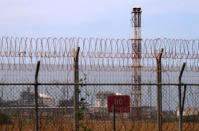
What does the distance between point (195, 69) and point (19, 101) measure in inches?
145

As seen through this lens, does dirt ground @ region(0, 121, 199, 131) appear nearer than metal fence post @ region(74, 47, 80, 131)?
No

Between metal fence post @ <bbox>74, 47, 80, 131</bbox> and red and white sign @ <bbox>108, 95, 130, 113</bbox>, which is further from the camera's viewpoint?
red and white sign @ <bbox>108, 95, 130, 113</bbox>

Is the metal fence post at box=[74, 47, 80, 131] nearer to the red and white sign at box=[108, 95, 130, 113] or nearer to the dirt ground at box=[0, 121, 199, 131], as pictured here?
the dirt ground at box=[0, 121, 199, 131]

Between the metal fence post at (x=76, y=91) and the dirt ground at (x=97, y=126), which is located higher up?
the metal fence post at (x=76, y=91)

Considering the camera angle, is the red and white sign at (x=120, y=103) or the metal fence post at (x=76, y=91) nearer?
the metal fence post at (x=76, y=91)

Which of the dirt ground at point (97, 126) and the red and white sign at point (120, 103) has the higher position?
the red and white sign at point (120, 103)

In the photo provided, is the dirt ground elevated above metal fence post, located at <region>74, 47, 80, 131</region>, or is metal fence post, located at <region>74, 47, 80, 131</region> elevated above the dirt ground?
metal fence post, located at <region>74, 47, 80, 131</region>

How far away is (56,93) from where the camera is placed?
8727 millimetres

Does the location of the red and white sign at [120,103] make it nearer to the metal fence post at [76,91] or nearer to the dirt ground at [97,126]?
the dirt ground at [97,126]

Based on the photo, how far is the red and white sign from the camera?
353 inches

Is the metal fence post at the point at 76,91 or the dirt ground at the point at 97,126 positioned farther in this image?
the dirt ground at the point at 97,126

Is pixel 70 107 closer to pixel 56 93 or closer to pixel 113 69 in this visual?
pixel 56 93

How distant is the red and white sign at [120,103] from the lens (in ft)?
29.4

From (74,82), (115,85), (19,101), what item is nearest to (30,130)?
(19,101)
